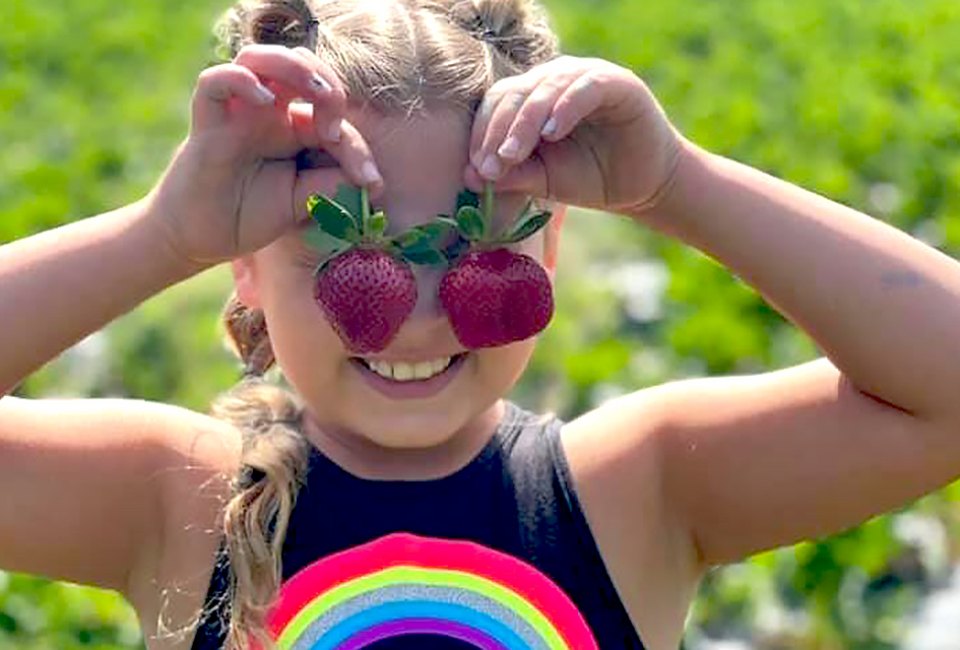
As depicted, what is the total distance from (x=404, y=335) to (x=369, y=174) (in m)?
0.18

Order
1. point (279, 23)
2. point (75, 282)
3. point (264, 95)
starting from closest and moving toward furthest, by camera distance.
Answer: point (264, 95) → point (75, 282) → point (279, 23)

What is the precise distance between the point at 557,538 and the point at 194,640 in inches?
16.2

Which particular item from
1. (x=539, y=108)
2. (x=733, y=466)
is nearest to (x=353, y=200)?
(x=539, y=108)

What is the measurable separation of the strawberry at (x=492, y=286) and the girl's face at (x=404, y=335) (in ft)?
0.10

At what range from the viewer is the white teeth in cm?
297

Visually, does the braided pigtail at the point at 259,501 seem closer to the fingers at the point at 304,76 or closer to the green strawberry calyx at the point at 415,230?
the green strawberry calyx at the point at 415,230

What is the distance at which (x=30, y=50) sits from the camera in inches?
479

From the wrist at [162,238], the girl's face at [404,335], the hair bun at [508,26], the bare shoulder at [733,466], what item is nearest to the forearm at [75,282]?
the wrist at [162,238]

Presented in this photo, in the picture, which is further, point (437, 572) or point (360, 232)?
point (437, 572)

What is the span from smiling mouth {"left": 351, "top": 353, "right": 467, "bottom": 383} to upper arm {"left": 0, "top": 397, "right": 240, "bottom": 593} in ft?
0.92

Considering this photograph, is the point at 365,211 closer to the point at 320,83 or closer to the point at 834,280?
the point at 320,83

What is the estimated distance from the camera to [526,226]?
2.91m

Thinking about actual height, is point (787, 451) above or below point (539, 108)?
below

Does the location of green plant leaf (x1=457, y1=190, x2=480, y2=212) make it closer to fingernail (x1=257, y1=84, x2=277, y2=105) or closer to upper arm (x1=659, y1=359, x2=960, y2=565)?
fingernail (x1=257, y1=84, x2=277, y2=105)
